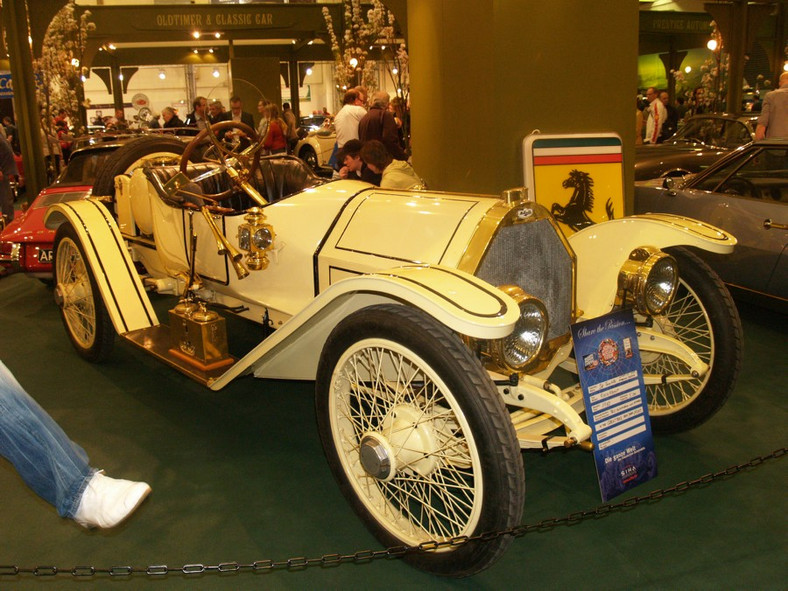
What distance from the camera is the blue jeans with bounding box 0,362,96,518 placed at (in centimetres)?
198

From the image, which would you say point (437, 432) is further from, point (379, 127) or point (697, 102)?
point (697, 102)

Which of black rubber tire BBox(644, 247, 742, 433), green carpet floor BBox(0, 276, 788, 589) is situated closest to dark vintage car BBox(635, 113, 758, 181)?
green carpet floor BBox(0, 276, 788, 589)

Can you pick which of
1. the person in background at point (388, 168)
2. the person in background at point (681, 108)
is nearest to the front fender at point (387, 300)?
the person in background at point (388, 168)

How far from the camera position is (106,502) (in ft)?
6.91

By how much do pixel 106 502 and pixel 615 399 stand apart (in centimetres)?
177

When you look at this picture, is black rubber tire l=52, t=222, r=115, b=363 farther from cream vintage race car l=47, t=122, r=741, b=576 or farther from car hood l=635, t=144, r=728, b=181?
car hood l=635, t=144, r=728, b=181

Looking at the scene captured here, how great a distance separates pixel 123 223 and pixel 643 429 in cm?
363

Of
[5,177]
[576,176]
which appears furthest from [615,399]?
[5,177]

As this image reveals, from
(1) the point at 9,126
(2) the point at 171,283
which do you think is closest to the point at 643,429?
(2) the point at 171,283

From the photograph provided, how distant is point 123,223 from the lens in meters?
4.78

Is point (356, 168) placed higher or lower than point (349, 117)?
lower

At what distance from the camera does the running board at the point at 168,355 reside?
331 cm

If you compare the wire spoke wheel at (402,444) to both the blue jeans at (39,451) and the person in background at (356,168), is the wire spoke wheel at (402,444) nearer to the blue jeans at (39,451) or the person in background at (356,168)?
the blue jeans at (39,451)

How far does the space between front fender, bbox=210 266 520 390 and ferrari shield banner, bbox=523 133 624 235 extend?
231 centimetres
